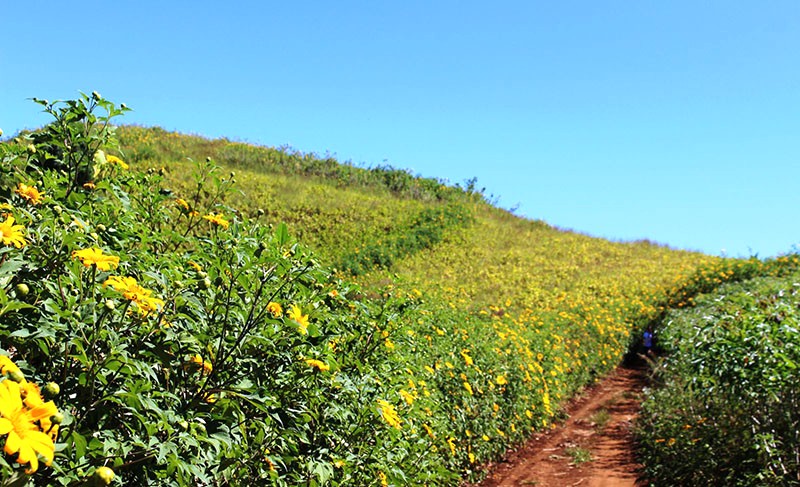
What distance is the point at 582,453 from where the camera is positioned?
613 centimetres

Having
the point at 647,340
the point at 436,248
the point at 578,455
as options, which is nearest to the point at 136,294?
the point at 578,455

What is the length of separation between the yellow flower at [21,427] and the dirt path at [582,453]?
179 inches

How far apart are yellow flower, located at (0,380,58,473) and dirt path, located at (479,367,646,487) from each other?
14.9ft

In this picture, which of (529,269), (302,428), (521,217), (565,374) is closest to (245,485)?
(302,428)

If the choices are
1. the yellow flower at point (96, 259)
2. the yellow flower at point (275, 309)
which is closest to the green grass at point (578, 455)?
the yellow flower at point (275, 309)

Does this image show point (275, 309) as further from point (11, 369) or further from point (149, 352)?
point (11, 369)

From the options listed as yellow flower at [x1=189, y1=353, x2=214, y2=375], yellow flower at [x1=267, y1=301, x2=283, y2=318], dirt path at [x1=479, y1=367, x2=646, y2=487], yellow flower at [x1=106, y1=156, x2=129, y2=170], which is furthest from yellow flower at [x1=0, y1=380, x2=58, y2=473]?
dirt path at [x1=479, y1=367, x2=646, y2=487]

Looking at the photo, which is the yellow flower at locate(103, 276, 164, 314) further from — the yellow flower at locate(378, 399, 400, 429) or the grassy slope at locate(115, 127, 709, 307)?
the grassy slope at locate(115, 127, 709, 307)

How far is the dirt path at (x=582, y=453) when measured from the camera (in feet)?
17.7

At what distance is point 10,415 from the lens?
1.05 meters

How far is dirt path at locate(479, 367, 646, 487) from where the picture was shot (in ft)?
17.7

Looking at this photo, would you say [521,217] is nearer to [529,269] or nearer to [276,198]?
[529,269]

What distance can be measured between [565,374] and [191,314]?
7.53m

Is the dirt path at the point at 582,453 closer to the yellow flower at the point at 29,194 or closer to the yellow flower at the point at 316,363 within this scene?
the yellow flower at the point at 316,363
